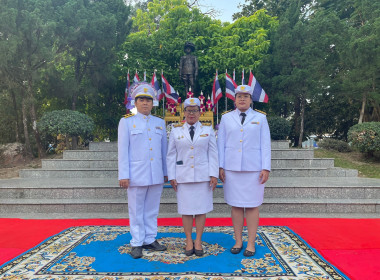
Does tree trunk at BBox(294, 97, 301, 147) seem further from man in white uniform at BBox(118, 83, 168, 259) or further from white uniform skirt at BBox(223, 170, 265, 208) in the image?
man in white uniform at BBox(118, 83, 168, 259)

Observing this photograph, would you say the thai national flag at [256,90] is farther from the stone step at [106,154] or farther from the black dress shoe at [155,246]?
the black dress shoe at [155,246]

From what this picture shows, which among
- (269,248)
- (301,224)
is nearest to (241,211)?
(269,248)

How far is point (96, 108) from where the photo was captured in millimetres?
11367

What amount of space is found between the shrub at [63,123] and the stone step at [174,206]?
305 centimetres

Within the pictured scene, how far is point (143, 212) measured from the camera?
3201mm

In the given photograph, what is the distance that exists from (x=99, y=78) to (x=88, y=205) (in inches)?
264

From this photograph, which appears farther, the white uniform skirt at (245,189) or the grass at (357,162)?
the grass at (357,162)

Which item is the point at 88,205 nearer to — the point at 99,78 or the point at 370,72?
the point at 99,78

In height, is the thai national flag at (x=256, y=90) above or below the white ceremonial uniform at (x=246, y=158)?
above

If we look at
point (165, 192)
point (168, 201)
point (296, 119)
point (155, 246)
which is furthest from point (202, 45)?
point (155, 246)

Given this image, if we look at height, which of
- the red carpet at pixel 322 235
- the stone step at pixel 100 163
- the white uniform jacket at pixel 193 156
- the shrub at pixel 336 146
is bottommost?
the red carpet at pixel 322 235

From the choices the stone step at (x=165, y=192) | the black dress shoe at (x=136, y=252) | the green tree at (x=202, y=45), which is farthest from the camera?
the green tree at (x=202, y=45)

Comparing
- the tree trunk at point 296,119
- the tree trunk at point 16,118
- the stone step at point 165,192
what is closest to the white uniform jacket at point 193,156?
the stone step at point 165,192

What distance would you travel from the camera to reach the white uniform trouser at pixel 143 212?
308 centimetres
